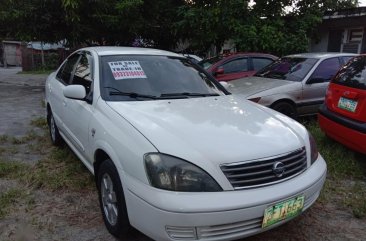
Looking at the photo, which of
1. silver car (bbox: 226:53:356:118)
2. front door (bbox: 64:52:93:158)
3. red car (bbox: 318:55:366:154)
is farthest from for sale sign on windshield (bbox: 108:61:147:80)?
silver car (bbox: 226:53:356:118)

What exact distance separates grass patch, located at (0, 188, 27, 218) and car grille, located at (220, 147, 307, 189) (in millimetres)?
2192

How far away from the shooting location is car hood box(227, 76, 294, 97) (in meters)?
6.14

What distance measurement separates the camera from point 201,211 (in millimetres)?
2297

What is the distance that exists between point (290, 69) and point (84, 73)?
4.02 meters

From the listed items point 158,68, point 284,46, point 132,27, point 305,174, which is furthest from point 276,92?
point 132,27

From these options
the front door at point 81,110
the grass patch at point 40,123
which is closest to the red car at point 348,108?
the front door at point 81,110

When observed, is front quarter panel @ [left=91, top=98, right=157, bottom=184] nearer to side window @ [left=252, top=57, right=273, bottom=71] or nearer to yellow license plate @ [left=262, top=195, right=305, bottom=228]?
yellow license plate @ [left=262, top=195, right=305, bottom=228]

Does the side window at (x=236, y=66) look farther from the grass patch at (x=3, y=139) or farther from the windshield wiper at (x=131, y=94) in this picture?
the windshield wiper at (x=131, y=94)

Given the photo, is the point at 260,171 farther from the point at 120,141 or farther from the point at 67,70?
the point at 67,70

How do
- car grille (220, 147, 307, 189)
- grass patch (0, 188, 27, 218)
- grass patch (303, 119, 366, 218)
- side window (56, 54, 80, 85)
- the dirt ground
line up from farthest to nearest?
1. side window (56, 54, 80, 85)
2. grass patch (303, 119, 366, 218)
3. grass patch (0, 188, 27, 218)
4. the dirt ground
5. car grille (220, 147, 307, 189)

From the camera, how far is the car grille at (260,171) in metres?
2.45

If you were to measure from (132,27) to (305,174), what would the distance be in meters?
9.66

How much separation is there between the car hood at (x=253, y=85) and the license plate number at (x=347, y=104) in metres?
1.69

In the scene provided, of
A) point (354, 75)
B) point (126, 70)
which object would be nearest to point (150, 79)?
point (126, 70)
